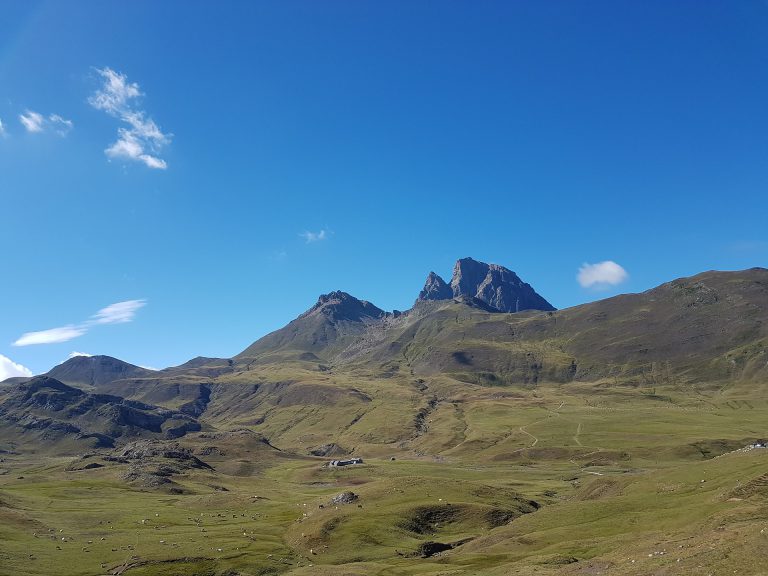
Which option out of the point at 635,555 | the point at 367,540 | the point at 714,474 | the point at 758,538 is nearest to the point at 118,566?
the point at 367,540

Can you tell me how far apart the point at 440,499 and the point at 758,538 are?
7696cm

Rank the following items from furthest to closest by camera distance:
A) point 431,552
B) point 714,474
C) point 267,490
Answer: point 267,490 < point 714,474 < point 431,552

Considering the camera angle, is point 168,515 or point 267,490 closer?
point 168,515

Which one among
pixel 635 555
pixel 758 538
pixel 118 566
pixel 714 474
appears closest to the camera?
pixel 758 538

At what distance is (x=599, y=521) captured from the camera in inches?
3551

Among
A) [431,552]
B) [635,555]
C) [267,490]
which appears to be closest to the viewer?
[635,555]

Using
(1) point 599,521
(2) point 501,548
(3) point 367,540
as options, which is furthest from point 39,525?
(1) point 599,521

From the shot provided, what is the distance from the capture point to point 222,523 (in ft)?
407

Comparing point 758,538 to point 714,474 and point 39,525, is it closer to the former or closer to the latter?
point 714,474

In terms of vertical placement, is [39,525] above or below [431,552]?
above

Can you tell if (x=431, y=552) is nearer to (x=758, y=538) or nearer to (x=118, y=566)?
(x=118, y=566)

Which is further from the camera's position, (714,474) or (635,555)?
(714,474)

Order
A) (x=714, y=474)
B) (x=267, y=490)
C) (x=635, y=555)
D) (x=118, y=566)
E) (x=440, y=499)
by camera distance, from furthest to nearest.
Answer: (x=267, y=490), (x=440, y=499), (x=714, y=474), (x=118, y=566), (x=635, y=555)

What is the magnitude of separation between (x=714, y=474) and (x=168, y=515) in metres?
112
